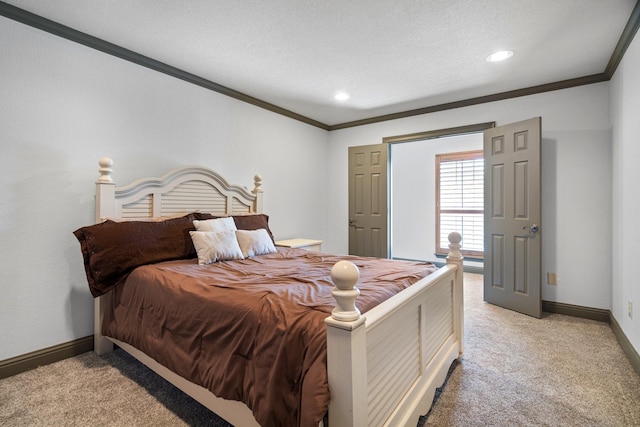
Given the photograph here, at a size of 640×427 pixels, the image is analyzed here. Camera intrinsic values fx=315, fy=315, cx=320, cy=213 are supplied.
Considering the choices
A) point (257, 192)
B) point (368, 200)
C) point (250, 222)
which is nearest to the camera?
point (250, 222)

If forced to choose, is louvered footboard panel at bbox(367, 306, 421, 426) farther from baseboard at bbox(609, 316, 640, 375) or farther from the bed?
baseboard at bbox(609, 316, 640, 375)

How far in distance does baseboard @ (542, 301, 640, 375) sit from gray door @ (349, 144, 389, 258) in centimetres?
193

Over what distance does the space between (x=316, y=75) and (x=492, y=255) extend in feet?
9.01

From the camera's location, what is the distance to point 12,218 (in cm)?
211

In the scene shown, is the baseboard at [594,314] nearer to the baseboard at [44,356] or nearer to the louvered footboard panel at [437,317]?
the louvered footboard panel at [437,317]

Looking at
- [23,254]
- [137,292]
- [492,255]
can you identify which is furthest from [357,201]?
[23,254]

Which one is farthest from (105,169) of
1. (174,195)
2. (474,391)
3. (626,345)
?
A: (626,345)

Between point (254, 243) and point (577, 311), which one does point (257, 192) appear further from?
point (577, 311)

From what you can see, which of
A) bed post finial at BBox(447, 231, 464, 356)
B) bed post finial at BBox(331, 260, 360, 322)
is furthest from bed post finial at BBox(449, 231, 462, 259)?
bed post finial at BBox(331, 260, 360, 322)

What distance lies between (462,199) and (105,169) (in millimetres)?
5212

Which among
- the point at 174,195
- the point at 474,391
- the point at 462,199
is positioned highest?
the point at 462,199

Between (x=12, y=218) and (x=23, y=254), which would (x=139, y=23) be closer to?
(x=12, y=218)

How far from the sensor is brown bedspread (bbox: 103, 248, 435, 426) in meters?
1.16

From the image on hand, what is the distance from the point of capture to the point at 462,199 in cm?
555
